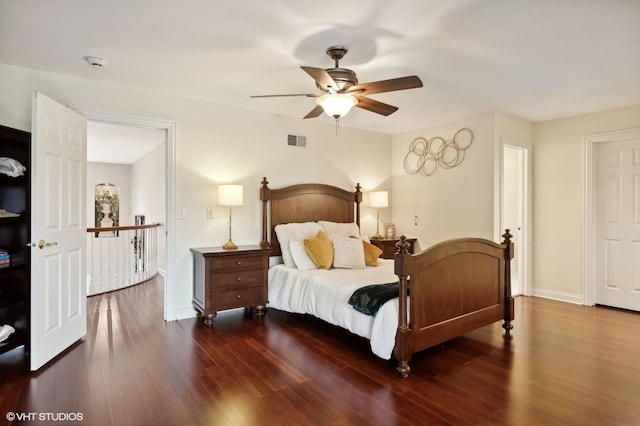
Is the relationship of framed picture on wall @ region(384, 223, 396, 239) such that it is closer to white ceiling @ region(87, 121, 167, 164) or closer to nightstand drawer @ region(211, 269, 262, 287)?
nightstand drawer @ region(211, 269, 262, 287)

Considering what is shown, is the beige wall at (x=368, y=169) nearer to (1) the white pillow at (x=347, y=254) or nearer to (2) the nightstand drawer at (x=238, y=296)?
(2) the nightstand drawer at (x=238, y=296)

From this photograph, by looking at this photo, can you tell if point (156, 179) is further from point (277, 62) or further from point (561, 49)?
point (561, 49)

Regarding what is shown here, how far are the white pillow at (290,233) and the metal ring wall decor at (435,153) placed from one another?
6.44ft

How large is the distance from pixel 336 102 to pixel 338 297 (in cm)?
169

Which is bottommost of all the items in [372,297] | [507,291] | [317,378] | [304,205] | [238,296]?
[317,378]

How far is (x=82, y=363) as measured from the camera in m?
2.82

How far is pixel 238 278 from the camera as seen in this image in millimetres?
3887

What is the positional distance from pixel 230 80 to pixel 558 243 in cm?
468

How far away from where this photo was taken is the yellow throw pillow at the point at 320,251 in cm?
398

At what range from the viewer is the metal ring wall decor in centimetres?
489

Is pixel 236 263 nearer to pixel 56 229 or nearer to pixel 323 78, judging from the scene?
pixel 56 229

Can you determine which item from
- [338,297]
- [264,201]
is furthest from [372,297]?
[264,201]

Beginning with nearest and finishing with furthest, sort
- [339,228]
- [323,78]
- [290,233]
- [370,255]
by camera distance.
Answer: [323,78], [370,255], [290,233], [339,228]

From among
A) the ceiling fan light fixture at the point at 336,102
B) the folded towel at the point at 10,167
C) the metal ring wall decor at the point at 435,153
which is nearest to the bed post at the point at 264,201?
the ceiling fan light fixture at the point at 336,102
